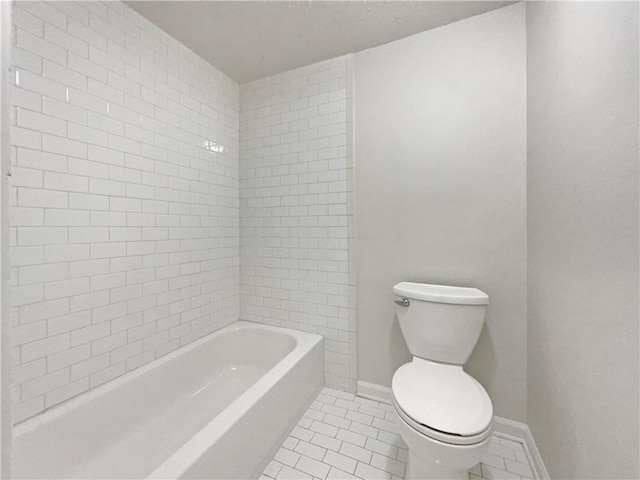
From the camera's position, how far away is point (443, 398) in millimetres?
1148

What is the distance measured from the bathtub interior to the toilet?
2.84 ft

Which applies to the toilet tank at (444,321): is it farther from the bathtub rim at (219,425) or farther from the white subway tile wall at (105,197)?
the bathtub rim at (219,425)

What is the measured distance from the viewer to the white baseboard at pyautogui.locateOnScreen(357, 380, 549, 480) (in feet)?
4.14

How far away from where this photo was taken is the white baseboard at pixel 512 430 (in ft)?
4.14

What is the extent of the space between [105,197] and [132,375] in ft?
3.05

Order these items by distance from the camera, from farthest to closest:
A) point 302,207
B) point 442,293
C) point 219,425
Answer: point 302,207 < point 442,293 < point 219,425

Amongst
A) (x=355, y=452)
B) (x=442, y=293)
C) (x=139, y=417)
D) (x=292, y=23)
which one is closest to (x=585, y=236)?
Answer: (x=442, y=293)

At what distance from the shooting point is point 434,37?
5.39 ft

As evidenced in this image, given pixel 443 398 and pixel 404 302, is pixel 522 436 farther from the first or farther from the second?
pixel 404 302

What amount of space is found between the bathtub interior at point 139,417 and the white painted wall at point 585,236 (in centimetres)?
141

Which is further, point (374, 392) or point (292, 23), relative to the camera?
point (374, 392)

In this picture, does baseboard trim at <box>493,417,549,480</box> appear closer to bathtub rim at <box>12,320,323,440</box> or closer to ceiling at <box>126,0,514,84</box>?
bathtub rim at <box>12,320,323,440</box>

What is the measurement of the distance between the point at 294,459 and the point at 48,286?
1371mm

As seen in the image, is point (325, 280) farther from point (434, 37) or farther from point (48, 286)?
point (434, 37)
